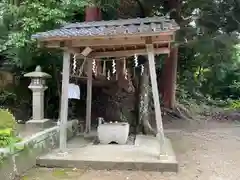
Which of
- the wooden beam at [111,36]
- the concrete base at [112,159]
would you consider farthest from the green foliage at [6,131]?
the wooden beam at [111,36]

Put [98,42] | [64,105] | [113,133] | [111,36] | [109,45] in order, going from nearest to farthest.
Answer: [111,36] < [64,105] < [98,42] < [109,45] < [113,133]

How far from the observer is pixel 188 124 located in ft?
38.8

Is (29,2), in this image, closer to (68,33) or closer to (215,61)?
(68,33)

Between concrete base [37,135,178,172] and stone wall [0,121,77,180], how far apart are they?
193mm

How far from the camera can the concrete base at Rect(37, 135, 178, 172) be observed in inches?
212

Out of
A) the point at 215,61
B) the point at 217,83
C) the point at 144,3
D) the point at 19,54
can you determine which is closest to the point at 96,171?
the point at 19,54

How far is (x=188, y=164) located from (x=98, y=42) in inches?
109

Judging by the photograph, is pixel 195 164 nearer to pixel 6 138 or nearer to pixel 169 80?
pixel 6 138

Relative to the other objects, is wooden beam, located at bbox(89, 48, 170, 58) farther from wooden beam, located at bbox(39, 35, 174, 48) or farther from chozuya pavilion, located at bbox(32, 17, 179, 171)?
wooden beam, located at bbox(39, 35, 174, 48)

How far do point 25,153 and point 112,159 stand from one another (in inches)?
56.4

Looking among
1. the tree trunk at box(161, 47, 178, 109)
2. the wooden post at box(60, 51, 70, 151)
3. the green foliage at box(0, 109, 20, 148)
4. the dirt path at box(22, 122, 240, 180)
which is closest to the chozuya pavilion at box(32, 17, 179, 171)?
the wooden post at box(60, 51, 70, 151)

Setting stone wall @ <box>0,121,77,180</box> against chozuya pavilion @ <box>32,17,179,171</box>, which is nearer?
stone wall @ <box>0,121,77,180</box>

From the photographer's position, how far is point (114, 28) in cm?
596

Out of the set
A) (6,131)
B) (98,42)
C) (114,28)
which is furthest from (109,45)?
(6,131)
